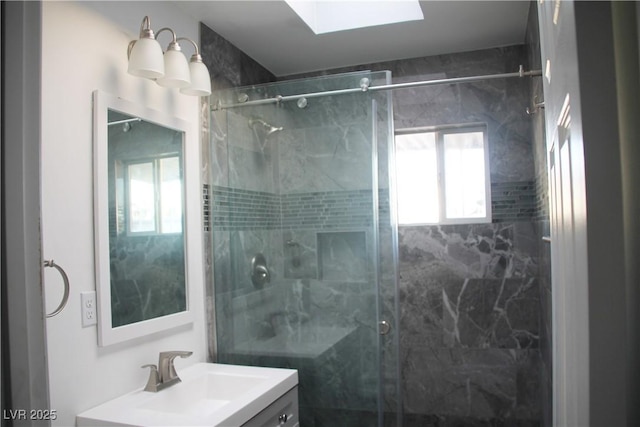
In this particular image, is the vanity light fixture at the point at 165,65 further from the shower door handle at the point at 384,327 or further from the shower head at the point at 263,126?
the shower door handle at the point at 384,327

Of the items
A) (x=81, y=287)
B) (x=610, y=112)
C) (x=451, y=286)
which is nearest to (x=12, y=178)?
(x=610, y=112)

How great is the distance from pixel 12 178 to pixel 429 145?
9.49 ft

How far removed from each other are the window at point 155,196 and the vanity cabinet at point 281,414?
0.88m

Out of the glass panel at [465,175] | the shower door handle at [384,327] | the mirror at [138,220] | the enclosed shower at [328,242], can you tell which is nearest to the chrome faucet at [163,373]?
the mirror at [138,220]

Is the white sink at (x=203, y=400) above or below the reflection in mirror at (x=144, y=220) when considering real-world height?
below

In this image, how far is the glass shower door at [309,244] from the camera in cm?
233

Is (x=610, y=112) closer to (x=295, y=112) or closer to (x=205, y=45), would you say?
(x=295, y=112)

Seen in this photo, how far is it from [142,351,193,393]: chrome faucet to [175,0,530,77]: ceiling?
163cm

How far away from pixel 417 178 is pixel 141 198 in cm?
194

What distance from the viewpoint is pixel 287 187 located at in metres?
2.43

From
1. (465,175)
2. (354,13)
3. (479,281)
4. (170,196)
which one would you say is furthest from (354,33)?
(479,281)

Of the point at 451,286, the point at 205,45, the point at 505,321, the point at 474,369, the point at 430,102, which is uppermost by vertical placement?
the point at 205,45

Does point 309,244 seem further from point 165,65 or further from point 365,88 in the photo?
point 165,65

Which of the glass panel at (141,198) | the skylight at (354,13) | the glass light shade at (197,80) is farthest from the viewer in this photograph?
the skylight at (354,13)
